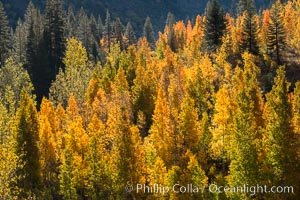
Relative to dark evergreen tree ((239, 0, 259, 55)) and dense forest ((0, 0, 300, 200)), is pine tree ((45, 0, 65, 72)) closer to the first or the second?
dense forest ((0, 0, 300, 200))

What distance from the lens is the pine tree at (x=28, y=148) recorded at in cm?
5453

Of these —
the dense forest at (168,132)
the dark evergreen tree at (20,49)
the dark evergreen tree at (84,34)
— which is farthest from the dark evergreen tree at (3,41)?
the dark evergreen tree at (84,34)

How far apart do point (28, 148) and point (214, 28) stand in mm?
54864

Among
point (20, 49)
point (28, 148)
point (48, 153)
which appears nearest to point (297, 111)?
point (48, 153)

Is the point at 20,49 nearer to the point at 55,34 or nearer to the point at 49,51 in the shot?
the point at 49,51

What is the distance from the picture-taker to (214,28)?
94.4 meters

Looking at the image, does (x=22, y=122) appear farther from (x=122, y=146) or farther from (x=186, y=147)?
(x=186, y=147)

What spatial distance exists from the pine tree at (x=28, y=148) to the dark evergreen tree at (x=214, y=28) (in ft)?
162

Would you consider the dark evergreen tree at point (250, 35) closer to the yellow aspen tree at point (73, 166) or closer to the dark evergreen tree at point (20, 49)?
the yellow aspen tree at point (73, 166)

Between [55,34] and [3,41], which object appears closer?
[3,41]

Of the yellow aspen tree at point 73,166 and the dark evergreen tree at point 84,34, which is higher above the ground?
the dark evergreen tree at point 84,34

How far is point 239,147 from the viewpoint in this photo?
142 feet

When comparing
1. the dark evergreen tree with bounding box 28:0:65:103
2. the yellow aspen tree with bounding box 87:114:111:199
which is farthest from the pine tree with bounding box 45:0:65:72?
the yellow aspen tree with bounding box 87:114:111:199

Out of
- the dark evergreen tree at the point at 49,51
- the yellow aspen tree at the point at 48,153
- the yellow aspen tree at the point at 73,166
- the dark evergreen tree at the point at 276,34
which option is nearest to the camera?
the yellow aspen tree at the point at 73,166
